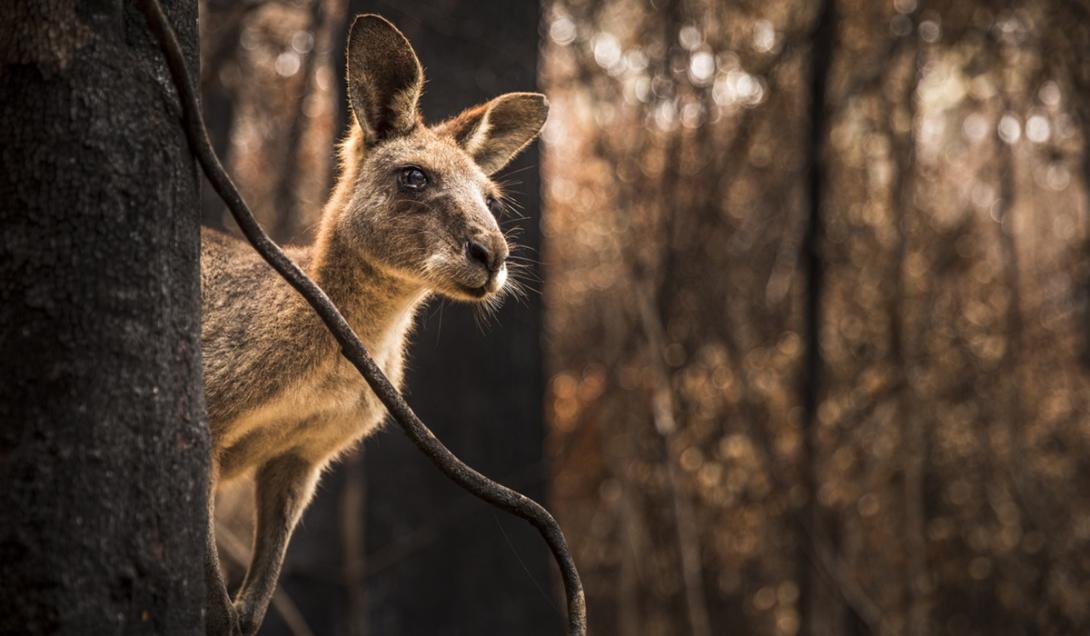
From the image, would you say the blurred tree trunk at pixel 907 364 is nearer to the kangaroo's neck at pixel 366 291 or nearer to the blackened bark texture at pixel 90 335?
the kangaroo's neck at pixel 366 291

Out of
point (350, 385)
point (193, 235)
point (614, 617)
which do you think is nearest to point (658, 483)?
point (614, 617)

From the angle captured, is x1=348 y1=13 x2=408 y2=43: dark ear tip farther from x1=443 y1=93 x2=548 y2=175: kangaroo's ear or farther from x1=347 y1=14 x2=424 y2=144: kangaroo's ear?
x1=443 y1=93 x2=548 y2=175: kangaroo's ear

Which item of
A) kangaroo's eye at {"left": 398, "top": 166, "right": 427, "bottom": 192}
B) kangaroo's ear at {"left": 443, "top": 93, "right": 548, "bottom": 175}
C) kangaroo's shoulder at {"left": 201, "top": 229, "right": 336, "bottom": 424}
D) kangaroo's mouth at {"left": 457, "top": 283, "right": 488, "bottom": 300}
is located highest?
kangaroo's ear at {"left": 443, "top": 93, "right": 548, "bottom": 175}

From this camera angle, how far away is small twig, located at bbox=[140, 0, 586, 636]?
1910 millimetres

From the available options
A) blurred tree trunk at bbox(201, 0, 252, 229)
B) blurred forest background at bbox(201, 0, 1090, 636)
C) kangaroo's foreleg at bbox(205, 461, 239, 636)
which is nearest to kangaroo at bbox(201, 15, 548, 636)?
kangaroo's foreleg at bbox(205, 461, 239, 636)

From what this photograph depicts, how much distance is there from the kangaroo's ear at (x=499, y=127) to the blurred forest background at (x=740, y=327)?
2306 millimetres

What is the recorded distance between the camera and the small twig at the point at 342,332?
1910 millimetres

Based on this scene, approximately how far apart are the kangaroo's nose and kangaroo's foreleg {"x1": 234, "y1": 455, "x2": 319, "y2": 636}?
2.69ft

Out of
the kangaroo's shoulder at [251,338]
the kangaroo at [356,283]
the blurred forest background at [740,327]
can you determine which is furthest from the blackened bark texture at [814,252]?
the kangaroo's shoulder at [251,338]

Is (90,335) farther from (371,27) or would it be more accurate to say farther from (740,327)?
(740,327)

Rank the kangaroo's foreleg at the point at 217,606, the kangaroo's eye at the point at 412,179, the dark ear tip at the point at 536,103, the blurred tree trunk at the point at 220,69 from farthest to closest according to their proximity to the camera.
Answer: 1. the blurred tree trunk at the point at 220,69
2. the kangaroo's eye at the point at 412,179
3. the dark ear tip at the point at 536,103
4. the kangaroo's foreleg at the point at 217,606

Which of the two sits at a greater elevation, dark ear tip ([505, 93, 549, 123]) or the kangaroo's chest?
dark ear tip ([505, 93, 549, 123])

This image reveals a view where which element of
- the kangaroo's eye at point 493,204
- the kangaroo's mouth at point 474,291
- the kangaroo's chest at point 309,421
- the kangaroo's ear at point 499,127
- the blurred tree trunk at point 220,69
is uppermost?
the blurred tree trunk at point 220,69

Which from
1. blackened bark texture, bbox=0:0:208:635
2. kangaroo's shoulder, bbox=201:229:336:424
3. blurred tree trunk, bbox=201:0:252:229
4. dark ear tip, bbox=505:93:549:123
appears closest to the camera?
blackened bark texture, bbox=0:0:208:635
